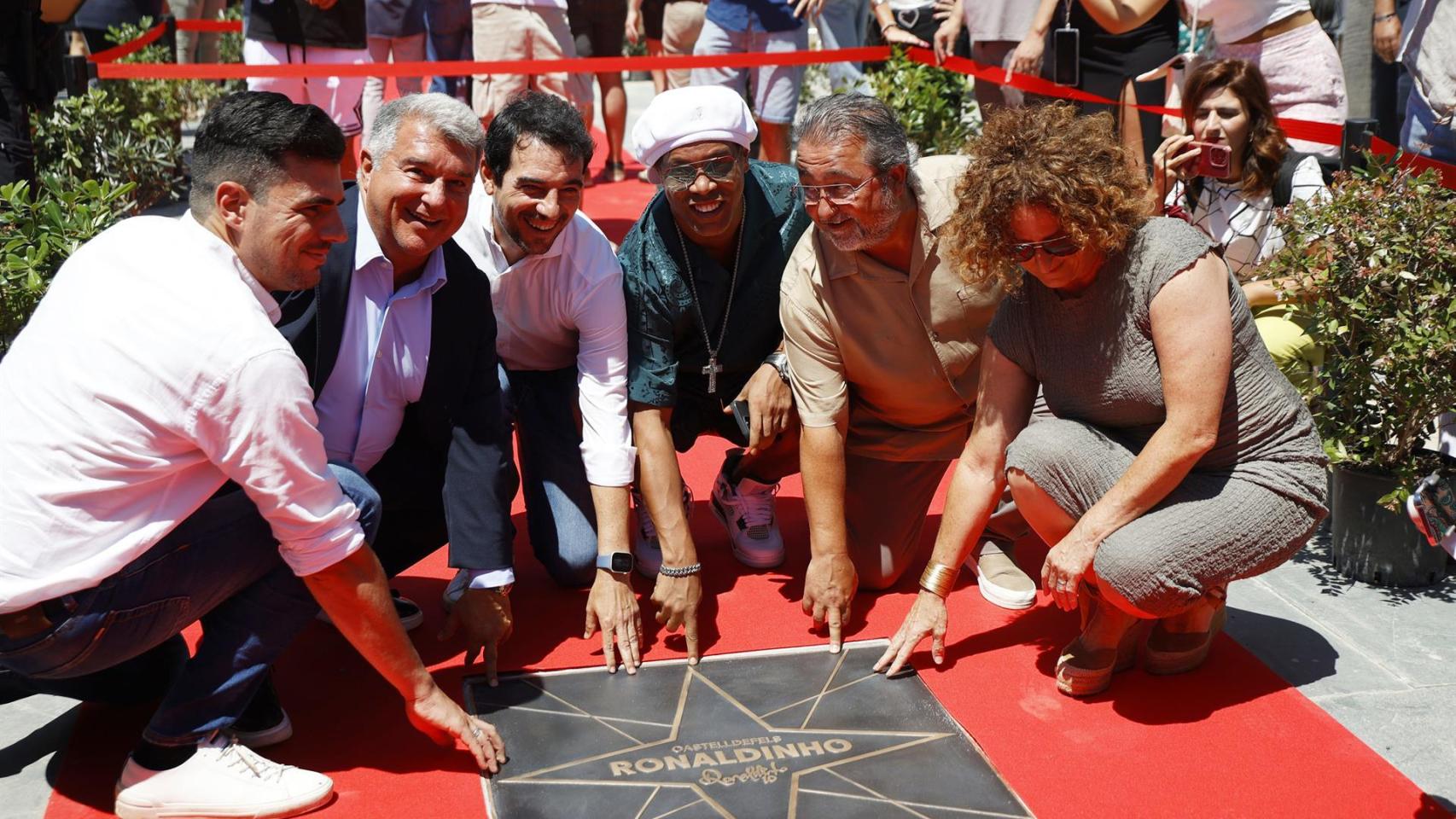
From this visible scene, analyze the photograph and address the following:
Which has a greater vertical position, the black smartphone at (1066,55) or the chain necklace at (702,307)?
the black smartphone at (1066,55)

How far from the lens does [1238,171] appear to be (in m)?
4.20

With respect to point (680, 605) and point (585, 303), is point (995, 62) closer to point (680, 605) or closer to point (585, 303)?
point (585, 303)

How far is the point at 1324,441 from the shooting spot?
3.62m

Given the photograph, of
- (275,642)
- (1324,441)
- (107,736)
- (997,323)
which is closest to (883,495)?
(997,323)

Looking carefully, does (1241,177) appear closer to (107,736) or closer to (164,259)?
(164,259)

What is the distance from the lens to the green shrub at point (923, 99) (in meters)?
6.52

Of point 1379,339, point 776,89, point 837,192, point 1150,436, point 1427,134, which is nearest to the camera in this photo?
point 1150,436

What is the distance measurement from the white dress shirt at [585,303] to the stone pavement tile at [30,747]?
1278 mm

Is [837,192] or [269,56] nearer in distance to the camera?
[837,192]

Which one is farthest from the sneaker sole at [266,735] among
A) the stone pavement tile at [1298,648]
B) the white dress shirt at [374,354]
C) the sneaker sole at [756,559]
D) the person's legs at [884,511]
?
the stone pavement tile at [1298,648]

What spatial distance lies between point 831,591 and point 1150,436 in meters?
0.83

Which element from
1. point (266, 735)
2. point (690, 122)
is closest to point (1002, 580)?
point (690, 122)

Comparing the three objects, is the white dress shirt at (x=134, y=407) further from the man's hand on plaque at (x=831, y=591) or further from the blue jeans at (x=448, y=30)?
the blue jeans at (x=448, y=30)

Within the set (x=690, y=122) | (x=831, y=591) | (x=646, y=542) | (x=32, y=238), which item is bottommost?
(x=646, y=542)
